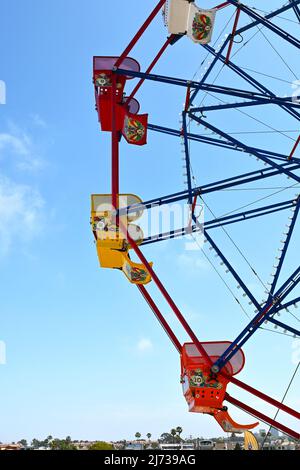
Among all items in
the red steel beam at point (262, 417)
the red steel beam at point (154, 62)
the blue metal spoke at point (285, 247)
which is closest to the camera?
the red steel beam at point (262, 417)

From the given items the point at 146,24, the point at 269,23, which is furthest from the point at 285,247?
the point at 146,24

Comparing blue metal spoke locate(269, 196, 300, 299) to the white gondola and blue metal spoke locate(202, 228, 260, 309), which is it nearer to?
blue metal spoke locate(202, 228, 260, 309)

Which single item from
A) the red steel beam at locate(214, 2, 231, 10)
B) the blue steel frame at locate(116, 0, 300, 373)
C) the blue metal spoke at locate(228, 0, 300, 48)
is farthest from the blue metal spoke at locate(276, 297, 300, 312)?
the red steel beam at locate(214, 2, 231, 10)

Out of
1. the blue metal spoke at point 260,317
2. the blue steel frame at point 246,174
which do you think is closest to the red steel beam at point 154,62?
the blue steel frame at point 246,174

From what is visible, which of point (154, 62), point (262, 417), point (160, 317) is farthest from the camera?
point (154, 62)

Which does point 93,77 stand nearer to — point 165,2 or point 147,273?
point 165,2

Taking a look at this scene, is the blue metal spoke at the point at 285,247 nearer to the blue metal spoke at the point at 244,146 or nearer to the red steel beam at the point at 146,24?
the blue metal spoke at the point at 244,146

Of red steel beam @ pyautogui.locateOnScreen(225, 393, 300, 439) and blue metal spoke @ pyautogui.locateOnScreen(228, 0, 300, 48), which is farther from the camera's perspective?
blue metal spoke @ pyautogui.locateOnScreen(228, 0, 300, 48)

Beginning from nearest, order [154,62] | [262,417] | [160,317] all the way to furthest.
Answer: [262,417] < [160,317] < [154,62]

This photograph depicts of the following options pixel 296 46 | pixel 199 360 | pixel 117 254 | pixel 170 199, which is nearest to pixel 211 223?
pixel 170 199

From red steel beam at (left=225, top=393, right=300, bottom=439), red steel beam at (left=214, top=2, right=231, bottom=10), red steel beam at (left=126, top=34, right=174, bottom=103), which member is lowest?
red steel beam at (left=225, top=393, right=300, bottom=439)

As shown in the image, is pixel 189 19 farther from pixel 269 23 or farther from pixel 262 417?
pixel 262 417
